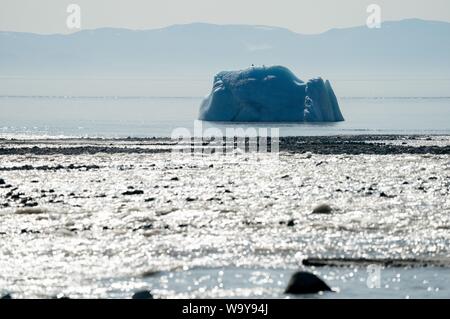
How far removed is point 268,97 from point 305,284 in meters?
81.4

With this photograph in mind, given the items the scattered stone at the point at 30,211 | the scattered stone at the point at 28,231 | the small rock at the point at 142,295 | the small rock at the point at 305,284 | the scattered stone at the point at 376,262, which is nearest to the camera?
the small rock at the point at 142,295

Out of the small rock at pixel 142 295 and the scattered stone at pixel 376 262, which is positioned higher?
the small rock at pixel 142 295

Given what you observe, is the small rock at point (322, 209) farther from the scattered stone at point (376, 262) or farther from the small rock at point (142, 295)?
the small rock at point (142, 295)

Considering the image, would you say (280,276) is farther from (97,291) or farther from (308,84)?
(308,84)

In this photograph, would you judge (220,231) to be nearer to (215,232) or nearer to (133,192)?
(215,232)

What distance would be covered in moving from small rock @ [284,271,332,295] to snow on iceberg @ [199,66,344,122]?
260 ft

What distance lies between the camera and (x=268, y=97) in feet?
309

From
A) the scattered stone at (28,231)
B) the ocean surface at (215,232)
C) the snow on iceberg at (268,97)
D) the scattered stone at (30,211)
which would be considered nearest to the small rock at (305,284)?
the ocean surface at (215,232)

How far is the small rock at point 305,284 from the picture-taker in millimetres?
13000

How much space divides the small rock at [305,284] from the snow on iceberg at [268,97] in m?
79.1

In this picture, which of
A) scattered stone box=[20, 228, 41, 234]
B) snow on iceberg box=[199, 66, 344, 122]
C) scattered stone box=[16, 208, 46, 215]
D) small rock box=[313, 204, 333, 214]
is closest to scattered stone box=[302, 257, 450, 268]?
scattered stone box=[20, 228, 41, 234]

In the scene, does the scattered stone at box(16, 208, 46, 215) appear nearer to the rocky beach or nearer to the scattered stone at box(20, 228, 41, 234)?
the rocky beach

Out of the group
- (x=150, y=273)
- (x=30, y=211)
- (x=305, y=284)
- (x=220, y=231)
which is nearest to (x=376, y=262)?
(x=305, y=284)

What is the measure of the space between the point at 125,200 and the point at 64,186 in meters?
5.05
